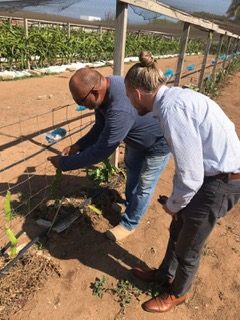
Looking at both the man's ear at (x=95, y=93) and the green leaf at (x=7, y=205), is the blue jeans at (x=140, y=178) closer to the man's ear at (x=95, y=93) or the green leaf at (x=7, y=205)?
the man's ear at (x=95, y=93)

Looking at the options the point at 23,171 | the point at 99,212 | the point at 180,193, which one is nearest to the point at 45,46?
the point at 23,171

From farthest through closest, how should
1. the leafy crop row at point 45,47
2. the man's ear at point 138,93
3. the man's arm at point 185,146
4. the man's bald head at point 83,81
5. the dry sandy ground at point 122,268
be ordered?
the leafy crop row at point 45,47 < the dry sandy ground at point 122,268 < the man's bald head at point 83,81 < the man's ear at point 138,93 < the man's arm at point 185,146

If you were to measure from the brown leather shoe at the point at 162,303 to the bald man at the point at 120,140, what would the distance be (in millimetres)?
766

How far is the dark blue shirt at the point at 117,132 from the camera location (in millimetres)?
2422

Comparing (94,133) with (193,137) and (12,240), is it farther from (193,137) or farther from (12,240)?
(193,137)

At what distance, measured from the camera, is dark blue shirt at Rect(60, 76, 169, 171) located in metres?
2.42

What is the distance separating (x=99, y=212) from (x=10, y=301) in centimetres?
126

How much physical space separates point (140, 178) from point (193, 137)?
4.49ft

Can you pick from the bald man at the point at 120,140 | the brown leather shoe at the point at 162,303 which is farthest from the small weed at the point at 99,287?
the bald man at the point at 120,140

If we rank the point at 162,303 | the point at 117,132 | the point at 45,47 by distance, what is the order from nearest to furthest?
1. the point at 117,132
2. the point at 162,303
3. the point at 45,47

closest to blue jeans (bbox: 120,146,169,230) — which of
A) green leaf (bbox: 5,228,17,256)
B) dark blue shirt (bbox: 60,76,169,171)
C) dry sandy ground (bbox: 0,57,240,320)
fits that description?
dark blue shirt (bbox: 60,76,169,171)

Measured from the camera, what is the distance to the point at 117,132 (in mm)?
2447

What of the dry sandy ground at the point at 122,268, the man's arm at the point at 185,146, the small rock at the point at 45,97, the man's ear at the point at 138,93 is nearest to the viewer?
the man's arm at the point at 185,146

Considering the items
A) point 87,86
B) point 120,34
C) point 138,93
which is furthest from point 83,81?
point 120,34
